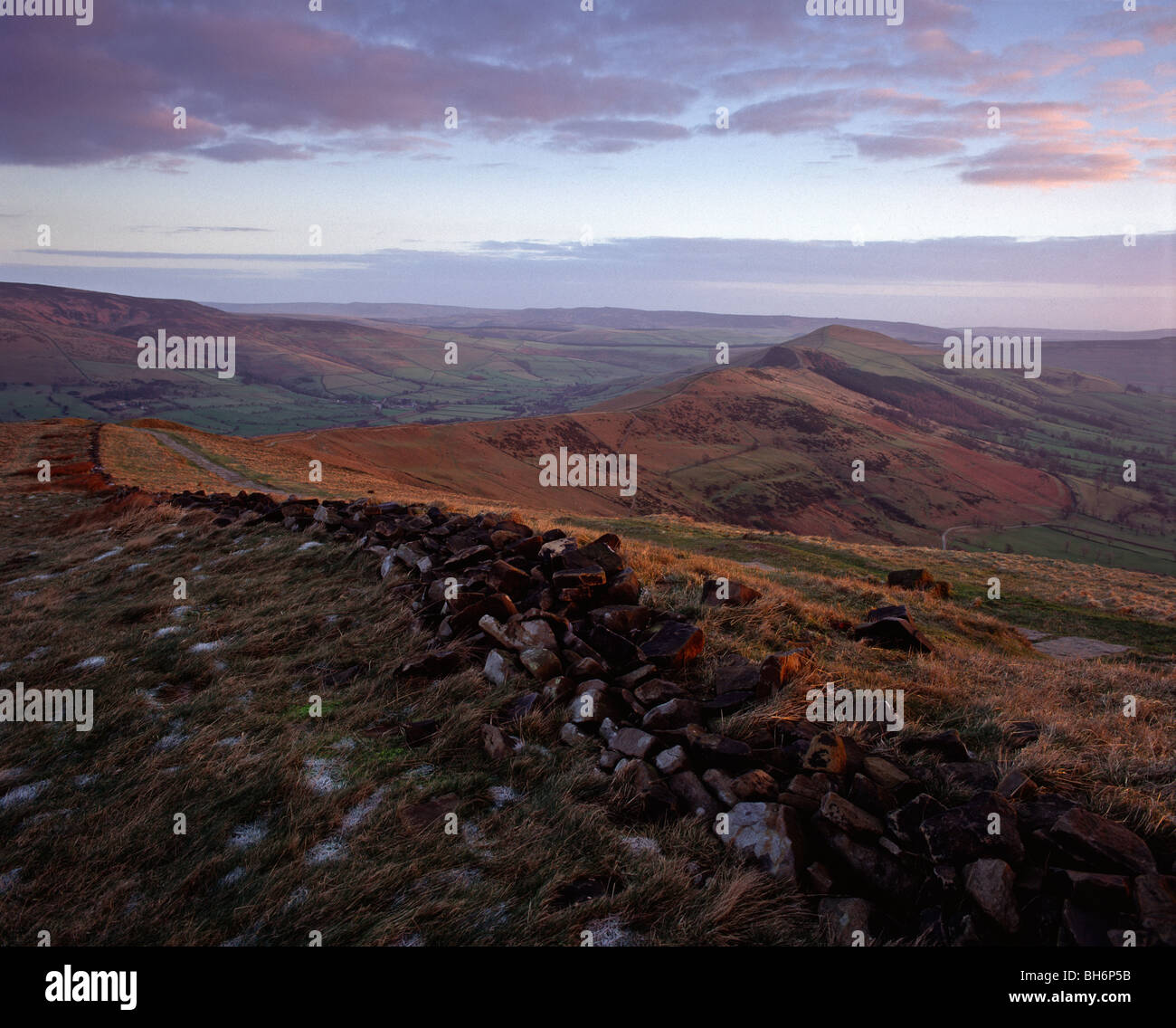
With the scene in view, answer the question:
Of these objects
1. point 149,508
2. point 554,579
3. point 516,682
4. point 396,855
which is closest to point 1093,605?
point 554,579

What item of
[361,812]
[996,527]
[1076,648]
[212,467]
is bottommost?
[996,527]

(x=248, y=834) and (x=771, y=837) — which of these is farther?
(x=248, y=834)

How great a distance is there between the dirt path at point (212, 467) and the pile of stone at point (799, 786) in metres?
18.6

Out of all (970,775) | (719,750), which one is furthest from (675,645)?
(970,775)

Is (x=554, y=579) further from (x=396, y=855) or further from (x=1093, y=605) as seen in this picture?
(x=1093, y=605)

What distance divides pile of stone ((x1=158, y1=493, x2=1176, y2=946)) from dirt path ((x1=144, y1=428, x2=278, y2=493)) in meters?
18.6

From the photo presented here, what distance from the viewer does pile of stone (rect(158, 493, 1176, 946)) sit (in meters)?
3.50

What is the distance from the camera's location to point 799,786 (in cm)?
436

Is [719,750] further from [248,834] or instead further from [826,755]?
[248,834]

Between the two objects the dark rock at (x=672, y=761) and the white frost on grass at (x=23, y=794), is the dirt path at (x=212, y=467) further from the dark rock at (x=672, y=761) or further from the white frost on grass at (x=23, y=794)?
the dark rock at (x=672, y=761)

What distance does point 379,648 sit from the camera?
23.6 feet

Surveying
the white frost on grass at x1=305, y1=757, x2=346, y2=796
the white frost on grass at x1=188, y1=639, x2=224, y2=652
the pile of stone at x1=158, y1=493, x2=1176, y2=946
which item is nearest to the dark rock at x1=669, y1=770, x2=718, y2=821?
the pile of stone at x1=158, y1=493, x2=1176, y2=946

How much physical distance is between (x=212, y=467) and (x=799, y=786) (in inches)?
1454

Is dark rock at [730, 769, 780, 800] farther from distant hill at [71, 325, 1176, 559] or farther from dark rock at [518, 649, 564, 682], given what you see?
distant hill at [71, 325, 1176, 559]
